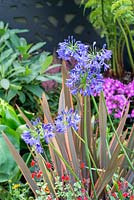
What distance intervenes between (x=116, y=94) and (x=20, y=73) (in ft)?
2.59

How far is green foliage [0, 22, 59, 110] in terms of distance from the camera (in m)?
3.76

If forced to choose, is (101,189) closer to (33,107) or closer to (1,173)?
(1,173)

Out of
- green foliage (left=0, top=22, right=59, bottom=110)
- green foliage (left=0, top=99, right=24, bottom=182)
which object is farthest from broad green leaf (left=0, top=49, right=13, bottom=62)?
green foliage (left=0, top=99, right=24, bottom=182)

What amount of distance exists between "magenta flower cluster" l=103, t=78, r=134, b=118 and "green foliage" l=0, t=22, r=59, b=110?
444 mm

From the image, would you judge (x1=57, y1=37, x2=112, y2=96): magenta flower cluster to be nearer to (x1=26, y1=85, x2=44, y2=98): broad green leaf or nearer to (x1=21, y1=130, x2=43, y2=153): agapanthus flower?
(x1=21, y1=130, x2=43, y2=153): agapanthus flower

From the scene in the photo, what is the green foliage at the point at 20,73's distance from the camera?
3.76 metres

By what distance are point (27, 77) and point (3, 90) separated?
0.68ft

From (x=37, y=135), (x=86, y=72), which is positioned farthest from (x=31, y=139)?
(x=86, y=72)

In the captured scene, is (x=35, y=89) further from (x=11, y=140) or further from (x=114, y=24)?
(x=11, y=140)

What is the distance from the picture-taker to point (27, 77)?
3822mm

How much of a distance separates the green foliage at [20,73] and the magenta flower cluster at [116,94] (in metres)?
0.44

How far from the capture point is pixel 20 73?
12.6 feet

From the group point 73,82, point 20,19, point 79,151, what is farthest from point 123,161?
point 20,19

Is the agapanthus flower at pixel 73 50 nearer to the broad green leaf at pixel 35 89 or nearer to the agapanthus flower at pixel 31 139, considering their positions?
the agapanthus flower at pixel 31 139
